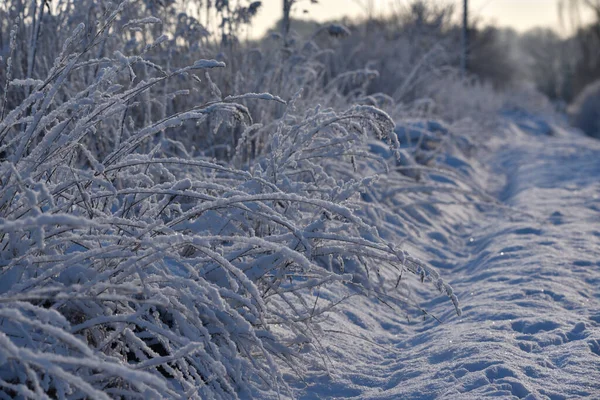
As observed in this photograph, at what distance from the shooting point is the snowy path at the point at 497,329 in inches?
68.0

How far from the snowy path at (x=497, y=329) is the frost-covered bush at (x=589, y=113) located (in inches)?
361

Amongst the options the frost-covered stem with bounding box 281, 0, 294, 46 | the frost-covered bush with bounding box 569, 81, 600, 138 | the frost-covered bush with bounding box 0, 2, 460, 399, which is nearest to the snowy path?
the frost-covered bush with bounding box 0, 2, 460, 399

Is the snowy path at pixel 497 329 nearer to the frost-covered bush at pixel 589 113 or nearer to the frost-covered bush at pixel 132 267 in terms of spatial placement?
the frost-covered bush at pixel 132 267

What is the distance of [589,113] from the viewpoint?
12.6 m

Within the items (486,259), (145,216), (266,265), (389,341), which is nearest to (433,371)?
(389,341)

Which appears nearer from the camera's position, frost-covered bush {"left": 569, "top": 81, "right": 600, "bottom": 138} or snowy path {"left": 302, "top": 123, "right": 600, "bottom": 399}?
snowy path {"left": 302, "top": 123, "right": 600, "bottom": 399}

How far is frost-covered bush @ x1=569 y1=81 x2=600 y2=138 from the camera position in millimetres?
12438

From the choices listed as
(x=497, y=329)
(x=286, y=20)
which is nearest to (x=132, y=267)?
(x=497, y=329)

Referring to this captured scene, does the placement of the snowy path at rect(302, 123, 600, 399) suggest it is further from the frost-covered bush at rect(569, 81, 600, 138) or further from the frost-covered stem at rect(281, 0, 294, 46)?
the frost-covered bush at rect(569, 81, 600, 138)

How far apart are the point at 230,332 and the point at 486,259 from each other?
1842 mm

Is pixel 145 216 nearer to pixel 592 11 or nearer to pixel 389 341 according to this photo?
pixel 389 341

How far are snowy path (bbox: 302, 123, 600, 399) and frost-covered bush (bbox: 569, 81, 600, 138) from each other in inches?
361

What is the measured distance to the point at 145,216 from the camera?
1.78 m

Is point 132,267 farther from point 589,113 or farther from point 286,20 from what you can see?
point 589,113
